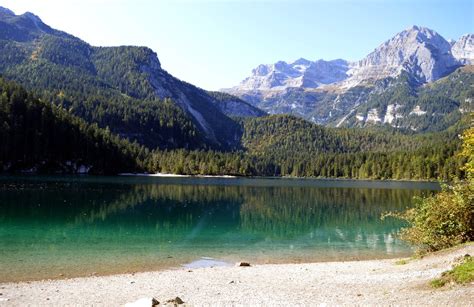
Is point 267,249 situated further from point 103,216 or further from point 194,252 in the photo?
point 103,216

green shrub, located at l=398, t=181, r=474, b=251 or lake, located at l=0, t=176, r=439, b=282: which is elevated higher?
green shrub, located at l=398, t=181, r=474, b=251

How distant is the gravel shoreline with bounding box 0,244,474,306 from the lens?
17239 mm

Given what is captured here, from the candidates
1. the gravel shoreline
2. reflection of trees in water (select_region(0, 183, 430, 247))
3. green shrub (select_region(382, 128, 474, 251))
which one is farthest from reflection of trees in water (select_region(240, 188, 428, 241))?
the gravel shoreline

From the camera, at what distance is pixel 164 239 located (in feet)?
137

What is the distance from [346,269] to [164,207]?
1816 inches

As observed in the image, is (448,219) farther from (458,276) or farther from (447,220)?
(458,276)

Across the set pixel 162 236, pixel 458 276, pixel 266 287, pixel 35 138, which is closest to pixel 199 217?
pixel 162 236

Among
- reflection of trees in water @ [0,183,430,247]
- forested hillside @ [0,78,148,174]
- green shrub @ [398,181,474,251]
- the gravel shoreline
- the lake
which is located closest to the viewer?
the gravel shoreline

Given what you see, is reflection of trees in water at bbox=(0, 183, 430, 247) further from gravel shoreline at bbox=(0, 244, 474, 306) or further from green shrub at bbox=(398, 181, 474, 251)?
gravel shoreline at bbox=(0, 244, 474, 306)

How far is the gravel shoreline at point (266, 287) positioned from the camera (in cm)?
1724

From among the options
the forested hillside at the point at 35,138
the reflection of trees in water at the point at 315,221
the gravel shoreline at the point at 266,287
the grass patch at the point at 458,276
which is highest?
the forested hillside at the point at 35,138

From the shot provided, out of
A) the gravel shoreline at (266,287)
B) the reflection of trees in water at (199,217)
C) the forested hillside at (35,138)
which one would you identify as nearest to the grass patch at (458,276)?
the gravel shoreline at (266,287)

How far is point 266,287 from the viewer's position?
21.4 m

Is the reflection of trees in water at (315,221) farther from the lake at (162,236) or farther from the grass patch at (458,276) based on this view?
the grass patch at (458,276)
